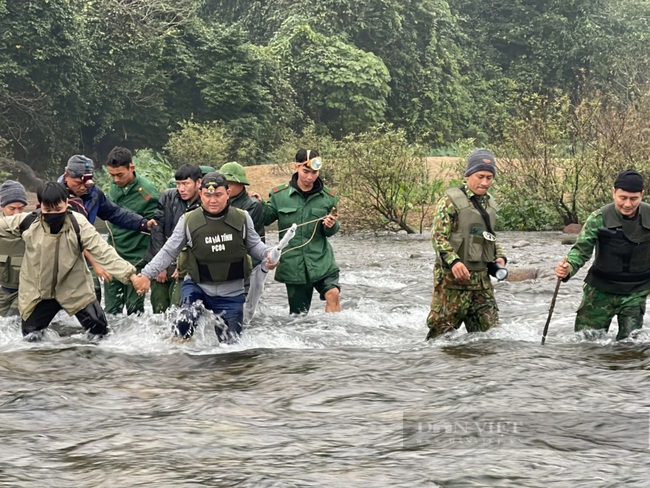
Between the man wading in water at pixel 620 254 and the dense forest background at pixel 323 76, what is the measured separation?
1278 cm

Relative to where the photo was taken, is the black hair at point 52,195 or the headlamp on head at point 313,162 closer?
the black hair at point 52,195

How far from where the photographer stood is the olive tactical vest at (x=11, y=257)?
9.20 meters

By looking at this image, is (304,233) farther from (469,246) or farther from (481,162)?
(481,162)

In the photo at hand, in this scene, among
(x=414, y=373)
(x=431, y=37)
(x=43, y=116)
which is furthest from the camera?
(x=431, y=37)

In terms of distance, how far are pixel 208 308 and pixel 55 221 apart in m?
1.48

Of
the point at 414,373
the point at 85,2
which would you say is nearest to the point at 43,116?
the point at 85,2

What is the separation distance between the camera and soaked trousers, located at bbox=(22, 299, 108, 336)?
28.0 ft

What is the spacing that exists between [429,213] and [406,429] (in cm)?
1860

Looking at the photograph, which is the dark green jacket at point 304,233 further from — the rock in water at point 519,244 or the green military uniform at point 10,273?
the rock in water at point 519,244

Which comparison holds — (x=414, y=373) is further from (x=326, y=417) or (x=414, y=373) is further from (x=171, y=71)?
(x=171, y=71)

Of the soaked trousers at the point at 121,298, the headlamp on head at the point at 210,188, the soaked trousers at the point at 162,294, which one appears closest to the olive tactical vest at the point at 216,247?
the headlamp on head at the point at 210,188

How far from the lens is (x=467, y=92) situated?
51.4 meters

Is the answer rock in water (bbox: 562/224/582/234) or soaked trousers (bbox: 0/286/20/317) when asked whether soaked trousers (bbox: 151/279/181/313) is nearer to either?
soaked trousers (bbox: 0/286/20/317)

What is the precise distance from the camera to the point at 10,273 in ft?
30.6
